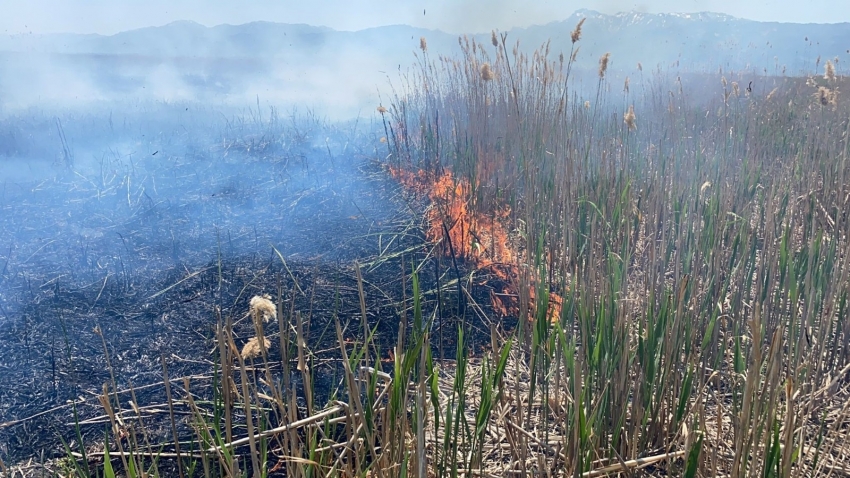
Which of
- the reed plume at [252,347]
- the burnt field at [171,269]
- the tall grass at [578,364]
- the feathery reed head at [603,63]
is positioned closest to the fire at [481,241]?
the tall grass at [578,364]

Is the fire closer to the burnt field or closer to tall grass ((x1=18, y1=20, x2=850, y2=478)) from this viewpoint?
tall grass ((x1=18, y1=20, x2=850, y2=478))

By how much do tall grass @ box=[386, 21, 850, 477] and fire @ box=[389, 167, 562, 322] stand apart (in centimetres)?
9

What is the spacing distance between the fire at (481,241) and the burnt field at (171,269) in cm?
16

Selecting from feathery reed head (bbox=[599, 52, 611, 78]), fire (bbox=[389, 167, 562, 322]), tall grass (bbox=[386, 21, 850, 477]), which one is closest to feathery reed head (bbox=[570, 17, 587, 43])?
tall grass (bbox=[386, 21, 850, 477])

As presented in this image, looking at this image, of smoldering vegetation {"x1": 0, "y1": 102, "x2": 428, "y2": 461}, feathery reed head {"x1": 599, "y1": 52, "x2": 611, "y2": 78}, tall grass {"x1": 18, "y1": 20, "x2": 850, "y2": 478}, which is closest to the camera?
tall grass {"x1": 18, "y1": 20, "x2": 850, "y2": 478}

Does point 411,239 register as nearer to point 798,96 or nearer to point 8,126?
point 8,126

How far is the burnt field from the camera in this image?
2344 mm

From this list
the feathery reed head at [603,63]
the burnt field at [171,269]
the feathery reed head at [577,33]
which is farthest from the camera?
the feathery reed head at [603,63]

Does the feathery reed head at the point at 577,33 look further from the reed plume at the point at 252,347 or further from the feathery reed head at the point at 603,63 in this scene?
the reed plume at the point at 252,347

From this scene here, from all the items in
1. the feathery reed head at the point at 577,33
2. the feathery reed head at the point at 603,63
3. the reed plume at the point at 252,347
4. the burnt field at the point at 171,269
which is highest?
the feathery reed head at the point at 577,33

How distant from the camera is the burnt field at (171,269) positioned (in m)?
2.34

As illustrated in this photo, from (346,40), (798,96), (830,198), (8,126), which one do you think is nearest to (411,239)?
(830,198)

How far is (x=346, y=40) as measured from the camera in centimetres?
2525

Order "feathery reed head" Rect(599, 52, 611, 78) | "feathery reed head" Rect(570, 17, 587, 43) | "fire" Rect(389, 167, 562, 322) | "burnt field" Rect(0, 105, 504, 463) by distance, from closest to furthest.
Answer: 1. "burnt field" Rect(0, 105, 504, 463)
2. "fire" Rect(389, 167, 562, 322)
3. "feathery reed head" Rect(570, 17, 587, 43)
4. "feathery reed head" Rect(599, 52, 611, 78)
